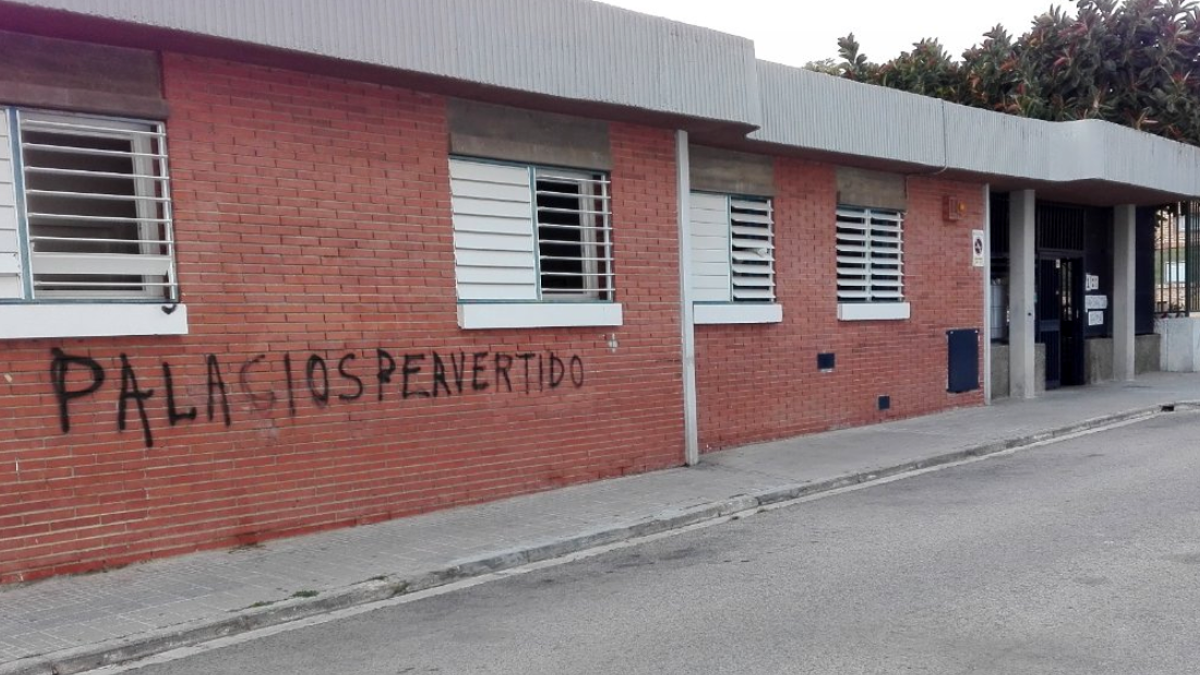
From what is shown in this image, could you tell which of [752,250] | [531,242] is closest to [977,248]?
[752,250]

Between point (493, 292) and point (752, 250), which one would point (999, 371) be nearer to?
point (752, 250)

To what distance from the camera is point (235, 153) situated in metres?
7.06

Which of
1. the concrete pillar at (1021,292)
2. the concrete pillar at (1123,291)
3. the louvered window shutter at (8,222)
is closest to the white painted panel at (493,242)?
the louvered window shutter at (8,222)

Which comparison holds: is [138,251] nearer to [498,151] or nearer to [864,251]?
[498,151]

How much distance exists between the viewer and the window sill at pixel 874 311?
12688mm

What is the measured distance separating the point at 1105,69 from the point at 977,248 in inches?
299

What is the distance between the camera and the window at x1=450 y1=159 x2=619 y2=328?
8484 millimetres

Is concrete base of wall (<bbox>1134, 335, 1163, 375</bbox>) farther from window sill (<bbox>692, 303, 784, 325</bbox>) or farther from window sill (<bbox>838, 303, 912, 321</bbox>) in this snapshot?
window sill (<bbox>692, 303, 784, 325</bbox>)

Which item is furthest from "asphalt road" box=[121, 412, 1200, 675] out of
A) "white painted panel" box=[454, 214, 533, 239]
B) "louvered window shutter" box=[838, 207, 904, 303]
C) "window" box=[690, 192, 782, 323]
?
"louvered window shutter" box=[838, 207, 904, 303]

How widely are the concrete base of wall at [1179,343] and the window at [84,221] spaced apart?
21.0 m

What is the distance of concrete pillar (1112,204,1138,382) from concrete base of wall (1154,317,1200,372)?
223 cm

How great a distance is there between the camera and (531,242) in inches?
353

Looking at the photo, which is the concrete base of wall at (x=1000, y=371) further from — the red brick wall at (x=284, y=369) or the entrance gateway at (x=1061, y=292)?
the red brick wall at (x=284, y=369)

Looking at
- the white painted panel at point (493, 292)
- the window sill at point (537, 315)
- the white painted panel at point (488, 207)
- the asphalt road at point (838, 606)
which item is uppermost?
the white painted panel at point (488, 207)
